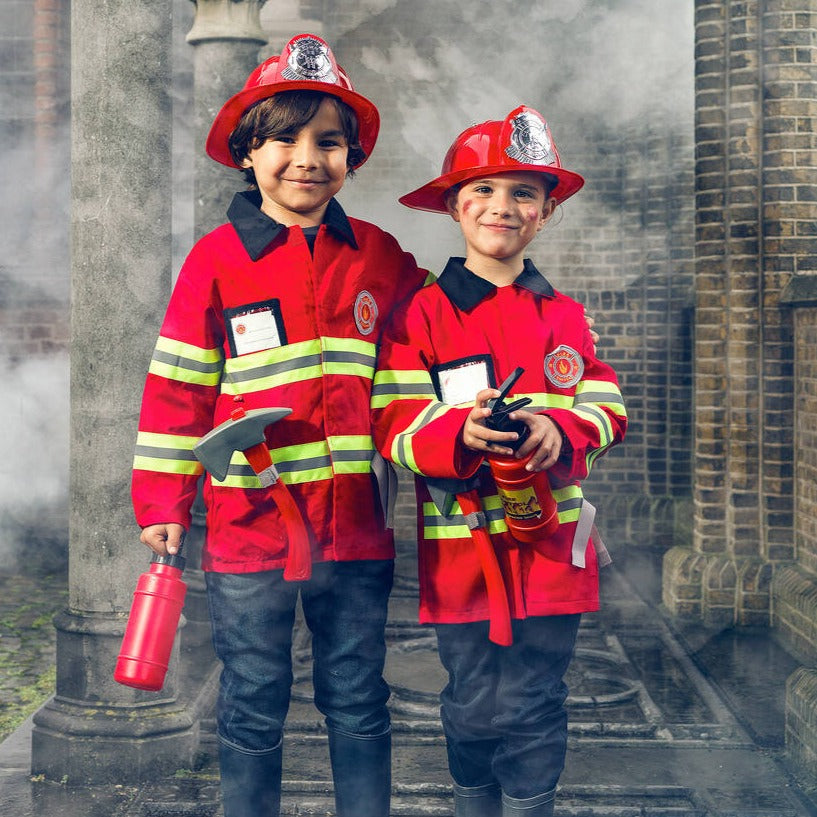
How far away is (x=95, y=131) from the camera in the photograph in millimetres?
4445

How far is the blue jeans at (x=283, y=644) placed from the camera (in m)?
3.15

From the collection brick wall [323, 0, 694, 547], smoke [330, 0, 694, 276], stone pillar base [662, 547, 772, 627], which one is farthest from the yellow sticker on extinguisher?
smoke [330, 0, 694, 276]

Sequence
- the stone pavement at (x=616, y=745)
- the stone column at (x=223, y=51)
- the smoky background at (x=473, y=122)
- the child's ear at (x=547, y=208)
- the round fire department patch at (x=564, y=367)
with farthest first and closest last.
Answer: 1. the smoky background at (x=473, y=122)
2. the stone column at (x=223, y=51)
3. the stone pavement at (x=616, y=745)
4. the child's ear at (x=547, y=208)
5. the round fire department patch at (x=564, y=367)

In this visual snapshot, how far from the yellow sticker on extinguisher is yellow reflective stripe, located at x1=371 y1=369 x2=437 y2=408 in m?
0.31

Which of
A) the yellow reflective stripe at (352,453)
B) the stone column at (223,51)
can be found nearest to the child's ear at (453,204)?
the yellow reflective stripe at (352,453)

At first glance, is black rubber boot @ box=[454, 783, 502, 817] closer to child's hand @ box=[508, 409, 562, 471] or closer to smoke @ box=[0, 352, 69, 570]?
child's hand @ box=[508, 409, 562, 471]

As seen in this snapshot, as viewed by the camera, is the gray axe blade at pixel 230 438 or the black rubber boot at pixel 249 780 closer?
the gray axe blade at pixel 230 438

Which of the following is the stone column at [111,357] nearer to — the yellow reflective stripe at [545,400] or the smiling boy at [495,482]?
the smiling boy at [495,482]

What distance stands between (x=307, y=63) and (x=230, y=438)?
936 mm

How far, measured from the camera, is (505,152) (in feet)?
10.2

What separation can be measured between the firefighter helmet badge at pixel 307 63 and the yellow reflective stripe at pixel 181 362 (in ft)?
2.30

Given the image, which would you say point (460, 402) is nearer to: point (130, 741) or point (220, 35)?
point (130, 741)

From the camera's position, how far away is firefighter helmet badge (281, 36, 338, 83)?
10.2 ft

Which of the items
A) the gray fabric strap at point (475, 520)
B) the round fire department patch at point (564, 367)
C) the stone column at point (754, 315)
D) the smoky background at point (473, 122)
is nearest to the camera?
the gray fabric strap at point (475, 520)
